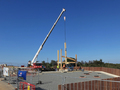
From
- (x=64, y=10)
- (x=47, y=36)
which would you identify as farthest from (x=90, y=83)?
(x=64, y=10)

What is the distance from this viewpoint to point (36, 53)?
45.5 m

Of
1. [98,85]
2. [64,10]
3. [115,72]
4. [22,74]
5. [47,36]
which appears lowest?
[115,72]

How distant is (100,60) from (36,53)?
43669 mm

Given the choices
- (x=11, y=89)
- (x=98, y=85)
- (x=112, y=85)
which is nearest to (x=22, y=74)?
(x=11, y=89)

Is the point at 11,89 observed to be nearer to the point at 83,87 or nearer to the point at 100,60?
the point at 83,87

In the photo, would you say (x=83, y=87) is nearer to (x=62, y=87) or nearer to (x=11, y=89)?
(x=62, y=87)

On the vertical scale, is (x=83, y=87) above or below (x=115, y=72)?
above

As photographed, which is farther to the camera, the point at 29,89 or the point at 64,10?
the point at 64,10

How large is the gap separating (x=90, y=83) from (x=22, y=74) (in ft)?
17.1

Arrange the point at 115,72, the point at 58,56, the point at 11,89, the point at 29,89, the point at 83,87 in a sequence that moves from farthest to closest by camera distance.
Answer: the point at 58,56
the point at 115,72
the point at 11,89
the point at 83,87
the point at 29,89

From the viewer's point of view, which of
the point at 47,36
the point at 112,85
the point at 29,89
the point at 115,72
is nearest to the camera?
the point at 29,89

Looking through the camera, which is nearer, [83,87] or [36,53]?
[83,87]

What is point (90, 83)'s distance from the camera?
31.9ft

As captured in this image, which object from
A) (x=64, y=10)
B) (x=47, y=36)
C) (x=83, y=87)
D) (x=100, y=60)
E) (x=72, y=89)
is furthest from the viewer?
(x=100, y=60)
